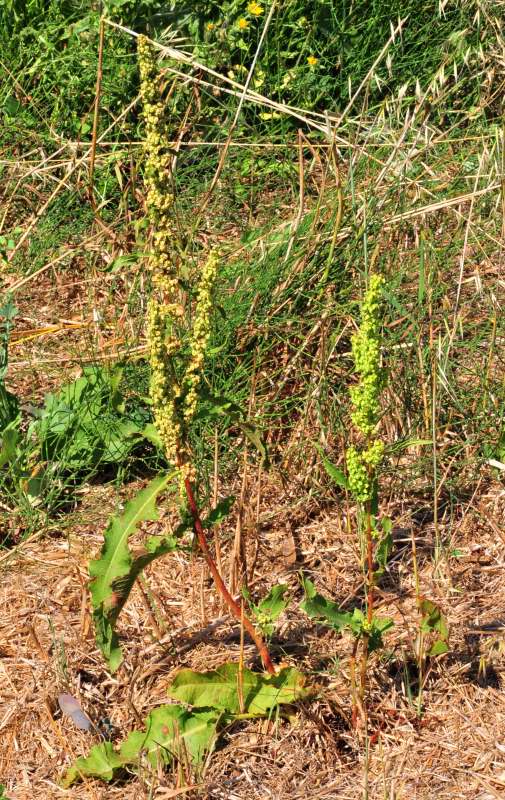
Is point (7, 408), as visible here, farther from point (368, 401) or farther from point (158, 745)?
point (368, 401)

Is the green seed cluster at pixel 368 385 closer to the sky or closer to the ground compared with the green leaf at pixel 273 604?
closer to the sky

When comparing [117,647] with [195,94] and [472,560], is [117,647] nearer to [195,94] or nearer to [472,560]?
[472,560]

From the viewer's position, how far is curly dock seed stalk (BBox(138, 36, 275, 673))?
6.31ft

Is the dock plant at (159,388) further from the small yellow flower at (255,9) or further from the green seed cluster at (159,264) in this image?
the small yellow flower at (255,9)

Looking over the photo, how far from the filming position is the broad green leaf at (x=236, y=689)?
213 cm

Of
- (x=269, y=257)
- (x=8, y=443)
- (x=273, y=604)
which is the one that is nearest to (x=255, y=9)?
(x=269, y=257)

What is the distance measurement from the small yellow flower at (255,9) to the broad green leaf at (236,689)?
2649 mm

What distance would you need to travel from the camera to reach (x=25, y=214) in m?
3.94

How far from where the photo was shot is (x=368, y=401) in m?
2.00

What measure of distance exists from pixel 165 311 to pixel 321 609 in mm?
697

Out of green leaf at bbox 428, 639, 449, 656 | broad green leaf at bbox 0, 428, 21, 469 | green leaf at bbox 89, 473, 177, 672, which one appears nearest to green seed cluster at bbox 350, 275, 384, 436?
green leaf at bbox 89, 473, 177, 672

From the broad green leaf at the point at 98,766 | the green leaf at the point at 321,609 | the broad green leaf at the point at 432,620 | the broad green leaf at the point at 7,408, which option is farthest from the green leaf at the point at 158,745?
the broad green leaf at the point at 7,408

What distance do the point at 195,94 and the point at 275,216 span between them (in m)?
0.62

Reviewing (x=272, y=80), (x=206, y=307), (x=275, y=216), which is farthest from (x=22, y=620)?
(x=272, y=80)
